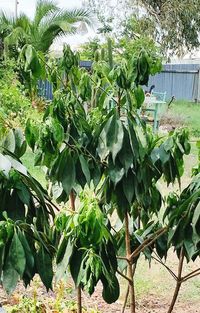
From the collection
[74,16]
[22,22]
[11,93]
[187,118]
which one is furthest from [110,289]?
[74,16]

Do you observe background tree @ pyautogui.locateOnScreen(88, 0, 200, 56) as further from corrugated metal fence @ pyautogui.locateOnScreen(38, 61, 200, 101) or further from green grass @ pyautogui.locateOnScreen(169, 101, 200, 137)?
Answer: green grass @ pyautogui.locateOnScreen(169, 101, 200, 137)

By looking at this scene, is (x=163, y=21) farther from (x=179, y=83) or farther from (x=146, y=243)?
(x=146, y=243)

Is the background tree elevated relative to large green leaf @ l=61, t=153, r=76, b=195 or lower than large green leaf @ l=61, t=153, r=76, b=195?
elevated

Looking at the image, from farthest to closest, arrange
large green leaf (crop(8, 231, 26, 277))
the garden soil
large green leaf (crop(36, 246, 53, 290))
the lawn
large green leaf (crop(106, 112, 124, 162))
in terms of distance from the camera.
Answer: the lawn < the garden soil < large green leaf (crop(106, 112, 124, 162)) < large green leaf (crop(36, 246, 53, 290)) < large green leaf (crop(8, 231, 26, 277))

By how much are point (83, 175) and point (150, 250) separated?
0.41 m

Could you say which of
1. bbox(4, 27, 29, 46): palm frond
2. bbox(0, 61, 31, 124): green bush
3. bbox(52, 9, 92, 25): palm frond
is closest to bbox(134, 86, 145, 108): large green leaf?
bbox(4, 27, 29, 46): palm frond

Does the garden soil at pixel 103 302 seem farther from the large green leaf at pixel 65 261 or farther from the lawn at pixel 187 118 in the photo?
the lawn at pixel 187 118

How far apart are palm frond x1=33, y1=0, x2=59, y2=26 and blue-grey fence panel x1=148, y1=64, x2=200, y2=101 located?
596 cm

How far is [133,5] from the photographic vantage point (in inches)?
731

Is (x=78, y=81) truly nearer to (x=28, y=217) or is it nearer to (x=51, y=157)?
(x=51, y=157)

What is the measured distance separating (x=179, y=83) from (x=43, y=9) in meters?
6.87

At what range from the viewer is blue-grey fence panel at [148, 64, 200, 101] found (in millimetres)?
16625

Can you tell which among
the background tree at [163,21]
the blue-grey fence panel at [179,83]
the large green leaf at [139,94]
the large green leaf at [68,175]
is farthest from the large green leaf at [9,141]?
the background tree at [163,21]

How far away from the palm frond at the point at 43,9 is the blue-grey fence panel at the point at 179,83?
5.96 meters
